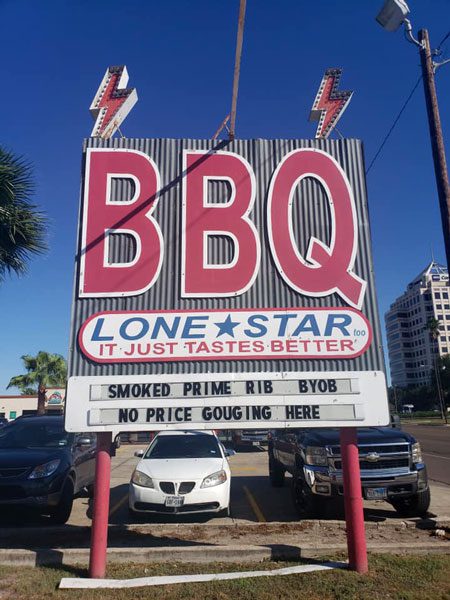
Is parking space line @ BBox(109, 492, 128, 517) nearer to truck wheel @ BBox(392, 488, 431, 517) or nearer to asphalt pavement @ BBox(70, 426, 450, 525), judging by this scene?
asphalt pavement @ BBox(70, 426, 450, 525)

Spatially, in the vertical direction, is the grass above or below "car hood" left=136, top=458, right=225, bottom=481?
below

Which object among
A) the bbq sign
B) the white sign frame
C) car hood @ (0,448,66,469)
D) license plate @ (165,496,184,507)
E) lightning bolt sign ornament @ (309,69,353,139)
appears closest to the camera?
the white sign frame

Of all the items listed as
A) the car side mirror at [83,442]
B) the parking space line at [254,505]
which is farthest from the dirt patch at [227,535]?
the car side mirror at [83,442]

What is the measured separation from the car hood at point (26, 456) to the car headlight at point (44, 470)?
68 millimetres

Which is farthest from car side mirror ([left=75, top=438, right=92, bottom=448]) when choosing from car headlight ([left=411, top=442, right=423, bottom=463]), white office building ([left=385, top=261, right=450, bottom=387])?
white office building ([left=385, top=261, right=450, bottom=387])

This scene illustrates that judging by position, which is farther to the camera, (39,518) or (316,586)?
(39,518)

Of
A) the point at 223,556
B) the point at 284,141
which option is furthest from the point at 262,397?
the point at 284,141

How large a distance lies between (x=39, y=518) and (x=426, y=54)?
1093 centimetres

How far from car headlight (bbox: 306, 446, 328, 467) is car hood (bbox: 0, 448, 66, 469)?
4.32 meters

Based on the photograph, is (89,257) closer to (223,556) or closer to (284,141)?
(284,141)

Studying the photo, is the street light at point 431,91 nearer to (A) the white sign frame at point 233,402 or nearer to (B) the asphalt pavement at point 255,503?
(A) the white sign frame at point 233,402

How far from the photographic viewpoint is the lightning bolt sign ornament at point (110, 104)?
258 inches

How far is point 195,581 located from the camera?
16.9 feet

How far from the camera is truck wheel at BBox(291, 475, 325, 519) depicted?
25.4 ft
